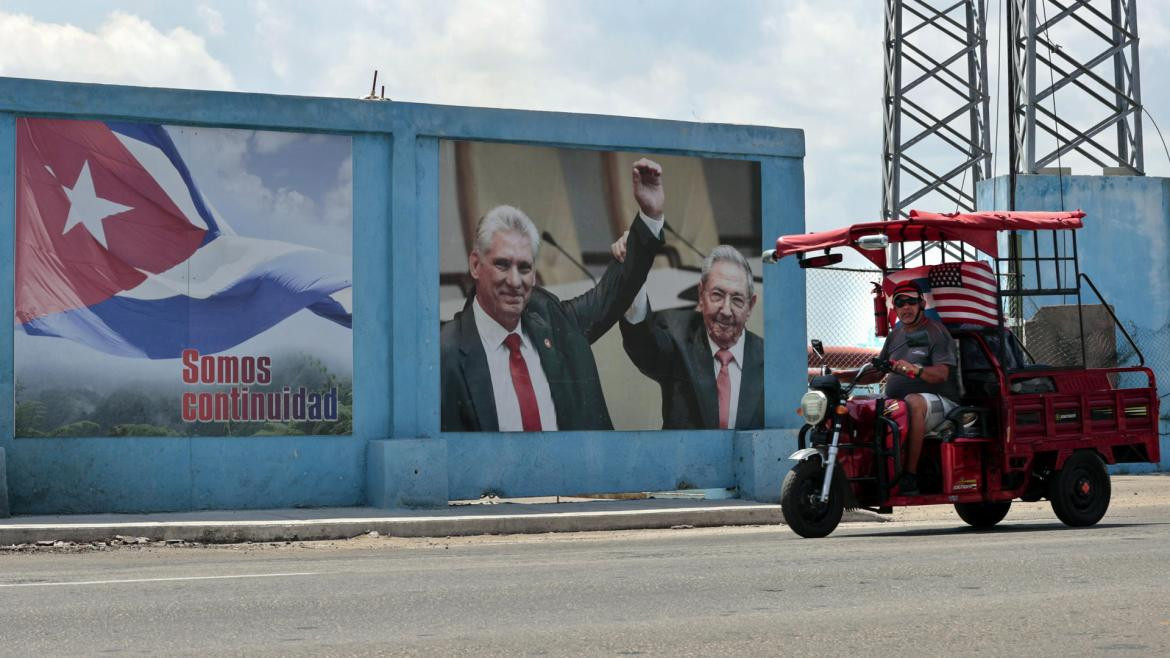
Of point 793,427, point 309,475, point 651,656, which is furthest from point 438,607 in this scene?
point 793,427

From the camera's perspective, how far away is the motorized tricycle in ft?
40.0

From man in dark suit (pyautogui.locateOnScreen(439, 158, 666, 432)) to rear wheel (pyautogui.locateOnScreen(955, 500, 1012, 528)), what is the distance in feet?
16.4

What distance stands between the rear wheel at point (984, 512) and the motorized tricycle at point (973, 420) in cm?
1

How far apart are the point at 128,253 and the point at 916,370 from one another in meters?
8.05

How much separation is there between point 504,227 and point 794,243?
14.5 ft

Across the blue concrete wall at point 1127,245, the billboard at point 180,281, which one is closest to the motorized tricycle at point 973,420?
the billboard at point 180,281

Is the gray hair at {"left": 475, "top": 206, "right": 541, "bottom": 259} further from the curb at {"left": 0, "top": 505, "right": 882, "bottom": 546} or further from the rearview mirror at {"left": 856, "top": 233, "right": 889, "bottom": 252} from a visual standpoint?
the rearview mirror at {"left": 856, "top": 233, "right": 889, "bottom": 252}

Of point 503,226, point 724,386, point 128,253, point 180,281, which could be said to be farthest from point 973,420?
point 128,253

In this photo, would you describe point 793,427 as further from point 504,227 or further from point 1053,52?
point 1053,52

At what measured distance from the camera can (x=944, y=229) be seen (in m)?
13.5

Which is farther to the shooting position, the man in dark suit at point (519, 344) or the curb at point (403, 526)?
the man in dark suit at point (519, 344)

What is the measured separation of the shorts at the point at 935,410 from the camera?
1261 centimetres

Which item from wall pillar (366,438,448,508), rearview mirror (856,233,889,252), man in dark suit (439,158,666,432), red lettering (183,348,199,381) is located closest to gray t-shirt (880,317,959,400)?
rearview mirror (856,233,889,252)

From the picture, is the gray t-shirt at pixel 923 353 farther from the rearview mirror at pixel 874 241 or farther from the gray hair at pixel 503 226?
the gray hair at pixel 503 226
